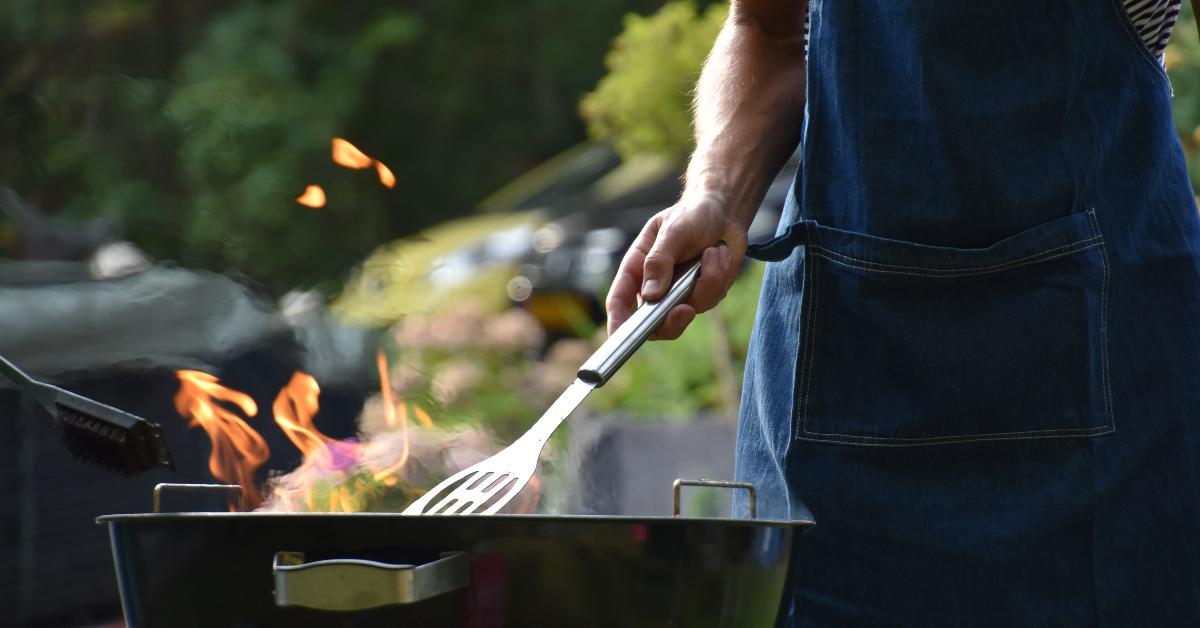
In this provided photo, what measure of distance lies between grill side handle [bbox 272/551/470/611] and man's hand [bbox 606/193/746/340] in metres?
0.38

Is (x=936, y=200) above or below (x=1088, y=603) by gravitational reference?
above

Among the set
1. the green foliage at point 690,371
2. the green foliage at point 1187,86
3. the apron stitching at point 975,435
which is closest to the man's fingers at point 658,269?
the apron stitching at point 975,435

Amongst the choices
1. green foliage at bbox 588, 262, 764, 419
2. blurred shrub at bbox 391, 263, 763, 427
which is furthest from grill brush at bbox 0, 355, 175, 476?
green foliage at bbox 588, 262, 764, 419

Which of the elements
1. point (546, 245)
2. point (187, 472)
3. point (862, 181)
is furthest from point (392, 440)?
point (546, 245)

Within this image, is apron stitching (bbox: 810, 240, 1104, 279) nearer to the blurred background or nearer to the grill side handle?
the grill side handle

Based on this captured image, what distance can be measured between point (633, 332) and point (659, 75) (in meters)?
4.33

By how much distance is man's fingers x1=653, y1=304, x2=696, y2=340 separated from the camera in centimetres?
119

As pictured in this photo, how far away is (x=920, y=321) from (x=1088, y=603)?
29 centimetres

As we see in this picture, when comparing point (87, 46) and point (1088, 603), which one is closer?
point (1088, 603)

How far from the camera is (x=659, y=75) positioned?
5.32 metres

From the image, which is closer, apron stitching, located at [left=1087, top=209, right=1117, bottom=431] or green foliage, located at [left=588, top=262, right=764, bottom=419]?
apron stitching, located at [left=1087, top=209, right=1117, bottom=431]

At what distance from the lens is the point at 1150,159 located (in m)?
1.22

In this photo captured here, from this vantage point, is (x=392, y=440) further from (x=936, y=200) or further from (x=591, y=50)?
(x=591, y=50)

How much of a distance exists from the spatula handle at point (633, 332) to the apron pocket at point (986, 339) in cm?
16
